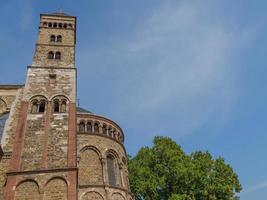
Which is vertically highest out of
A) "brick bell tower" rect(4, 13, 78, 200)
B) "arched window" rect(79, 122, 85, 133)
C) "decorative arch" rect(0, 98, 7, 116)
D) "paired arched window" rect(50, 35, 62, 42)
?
"paired arched window" rect(50, 35, 62, 42)

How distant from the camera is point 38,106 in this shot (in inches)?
635

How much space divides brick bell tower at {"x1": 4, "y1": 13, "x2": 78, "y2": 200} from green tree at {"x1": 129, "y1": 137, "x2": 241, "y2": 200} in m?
10.6

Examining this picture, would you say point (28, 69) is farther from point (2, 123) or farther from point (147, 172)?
point (147, 172)

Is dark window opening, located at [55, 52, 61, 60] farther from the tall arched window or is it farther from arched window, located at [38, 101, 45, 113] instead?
arched window, located at [38, 101, 45, 113]

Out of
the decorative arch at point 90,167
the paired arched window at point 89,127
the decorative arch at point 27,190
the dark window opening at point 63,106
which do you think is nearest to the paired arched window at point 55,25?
the paired arched window at point 89,127

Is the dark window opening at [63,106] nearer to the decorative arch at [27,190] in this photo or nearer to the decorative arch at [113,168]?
the decorative arch at [27,190]

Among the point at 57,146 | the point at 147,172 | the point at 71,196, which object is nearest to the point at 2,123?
the point at 57,146

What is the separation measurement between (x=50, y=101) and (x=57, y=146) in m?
Answer: 3.04

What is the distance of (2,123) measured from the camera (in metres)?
17.0

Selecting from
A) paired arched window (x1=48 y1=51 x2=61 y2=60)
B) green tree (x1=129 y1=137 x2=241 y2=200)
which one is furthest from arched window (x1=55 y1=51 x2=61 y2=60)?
green tree (x1=129 y1=137 x2=241 y2=200)

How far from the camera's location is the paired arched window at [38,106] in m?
16.0

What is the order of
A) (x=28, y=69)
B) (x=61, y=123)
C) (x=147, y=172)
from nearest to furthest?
(x=61, y=123), (x=28, y=69), (x=147, y=172)

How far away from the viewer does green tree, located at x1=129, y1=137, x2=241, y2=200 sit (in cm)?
2267

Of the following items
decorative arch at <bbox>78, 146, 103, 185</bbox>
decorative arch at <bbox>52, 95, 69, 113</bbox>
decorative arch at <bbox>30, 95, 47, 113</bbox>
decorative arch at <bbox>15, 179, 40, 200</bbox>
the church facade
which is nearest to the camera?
decorative arch at <bbox>15, 179, 40, 200</bbox>
